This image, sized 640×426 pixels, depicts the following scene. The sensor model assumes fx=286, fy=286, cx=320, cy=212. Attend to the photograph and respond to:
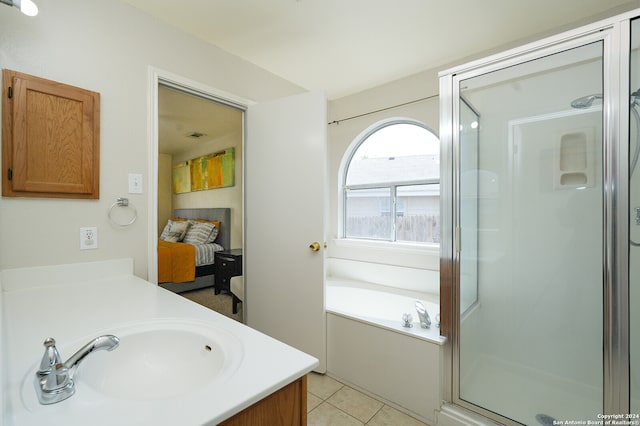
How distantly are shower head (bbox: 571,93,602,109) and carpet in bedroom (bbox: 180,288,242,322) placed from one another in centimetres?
327

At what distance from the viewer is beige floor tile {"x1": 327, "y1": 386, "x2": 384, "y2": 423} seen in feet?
5.52

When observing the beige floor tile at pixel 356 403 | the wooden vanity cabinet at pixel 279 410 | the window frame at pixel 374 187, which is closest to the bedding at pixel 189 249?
the window frame at pixel 374 187

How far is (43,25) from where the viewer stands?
1.44 m

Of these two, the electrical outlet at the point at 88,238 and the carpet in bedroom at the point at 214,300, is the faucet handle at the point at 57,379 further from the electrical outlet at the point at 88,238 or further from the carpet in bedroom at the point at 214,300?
the carpet in bedroom at the point at 214,300

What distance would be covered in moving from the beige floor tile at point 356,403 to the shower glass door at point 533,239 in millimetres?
517

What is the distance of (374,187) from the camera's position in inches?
126

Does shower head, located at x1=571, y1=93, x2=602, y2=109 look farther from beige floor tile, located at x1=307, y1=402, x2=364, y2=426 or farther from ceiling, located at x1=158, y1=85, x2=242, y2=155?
ceiling, located at x1=158, y1=85, x2=242, y2=155

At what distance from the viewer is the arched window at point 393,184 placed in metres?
2.80

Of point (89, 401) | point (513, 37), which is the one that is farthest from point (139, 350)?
point (513, 37)

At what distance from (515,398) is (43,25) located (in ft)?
10.2

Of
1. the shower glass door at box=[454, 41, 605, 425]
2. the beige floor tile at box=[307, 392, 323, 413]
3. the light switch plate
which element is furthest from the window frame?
the light switch plate

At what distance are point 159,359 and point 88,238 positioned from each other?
1055 mm

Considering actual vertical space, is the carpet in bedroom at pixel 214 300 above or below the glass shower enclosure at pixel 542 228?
below

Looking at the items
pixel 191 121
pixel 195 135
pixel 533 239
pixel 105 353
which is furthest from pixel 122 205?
pixel 195 135
